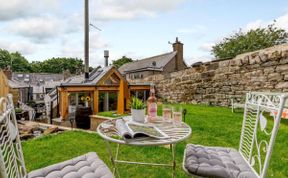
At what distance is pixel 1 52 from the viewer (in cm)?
4000

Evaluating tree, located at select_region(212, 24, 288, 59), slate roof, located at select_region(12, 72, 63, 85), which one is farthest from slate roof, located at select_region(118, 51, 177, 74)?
slate roof, located at select_region(12, 72, 63, 85)

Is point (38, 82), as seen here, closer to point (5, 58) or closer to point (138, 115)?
point (5, 58)

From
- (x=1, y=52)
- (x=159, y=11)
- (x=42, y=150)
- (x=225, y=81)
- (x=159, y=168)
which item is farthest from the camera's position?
(x=1, y=52)

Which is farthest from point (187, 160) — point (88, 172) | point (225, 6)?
point (225, 6)

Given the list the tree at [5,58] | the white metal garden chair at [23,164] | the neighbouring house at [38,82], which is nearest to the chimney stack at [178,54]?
the neighbouring house at [38,82]

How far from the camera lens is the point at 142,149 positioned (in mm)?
3270

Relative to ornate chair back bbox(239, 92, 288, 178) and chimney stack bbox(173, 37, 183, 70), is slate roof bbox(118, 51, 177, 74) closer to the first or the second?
chimney stack bbox(173, 37, 183, 70)

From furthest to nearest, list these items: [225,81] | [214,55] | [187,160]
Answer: [214,55] → [225,81] → [187,160]

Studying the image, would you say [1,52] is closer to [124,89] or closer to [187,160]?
[124,89]

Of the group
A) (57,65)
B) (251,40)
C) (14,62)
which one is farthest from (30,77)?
(251,40)

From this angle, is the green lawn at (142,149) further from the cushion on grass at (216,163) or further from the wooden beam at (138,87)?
the wooden beam at (138,87)

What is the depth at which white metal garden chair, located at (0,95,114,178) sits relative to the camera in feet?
3.97

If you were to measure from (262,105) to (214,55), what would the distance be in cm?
1880

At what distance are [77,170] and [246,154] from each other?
1.40 metres
